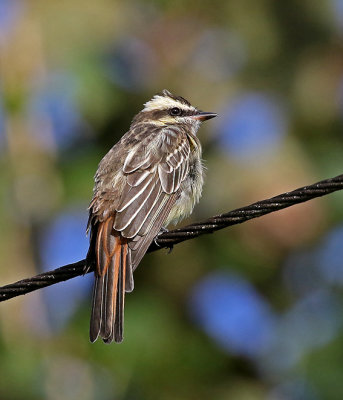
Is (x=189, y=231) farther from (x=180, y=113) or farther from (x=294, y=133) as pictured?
(x=294, y=133)

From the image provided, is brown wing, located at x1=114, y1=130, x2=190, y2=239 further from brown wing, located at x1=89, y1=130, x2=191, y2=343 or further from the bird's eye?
the bird's eye

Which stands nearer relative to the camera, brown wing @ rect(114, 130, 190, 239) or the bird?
the bird

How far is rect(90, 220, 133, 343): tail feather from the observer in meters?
6.27

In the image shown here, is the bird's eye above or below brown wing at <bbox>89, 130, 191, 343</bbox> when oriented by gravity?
above

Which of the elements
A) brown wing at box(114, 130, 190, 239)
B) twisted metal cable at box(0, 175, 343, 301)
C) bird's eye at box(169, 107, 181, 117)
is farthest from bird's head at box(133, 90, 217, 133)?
twisted metal cable at box(0, 175, 343, 301)

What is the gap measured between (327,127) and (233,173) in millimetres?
1697

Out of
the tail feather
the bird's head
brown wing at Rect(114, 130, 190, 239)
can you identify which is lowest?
the tail feather

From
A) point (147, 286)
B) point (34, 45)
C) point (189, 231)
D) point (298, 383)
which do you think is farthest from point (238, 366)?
point (189, 231)

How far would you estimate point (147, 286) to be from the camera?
38.5 ft

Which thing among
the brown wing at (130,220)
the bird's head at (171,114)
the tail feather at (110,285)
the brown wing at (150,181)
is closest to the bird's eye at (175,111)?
the bird's head at (171,114)

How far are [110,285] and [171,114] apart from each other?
2698 millimetres

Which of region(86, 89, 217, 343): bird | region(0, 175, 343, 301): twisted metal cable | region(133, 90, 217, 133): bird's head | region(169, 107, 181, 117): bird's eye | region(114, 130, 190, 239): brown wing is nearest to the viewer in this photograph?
region(0, 175, 343, 301): twisted metal cable

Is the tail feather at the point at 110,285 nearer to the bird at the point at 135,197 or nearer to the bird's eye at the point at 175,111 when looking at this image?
the bird at the point at 135,197

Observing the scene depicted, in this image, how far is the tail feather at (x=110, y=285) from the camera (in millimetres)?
6273
